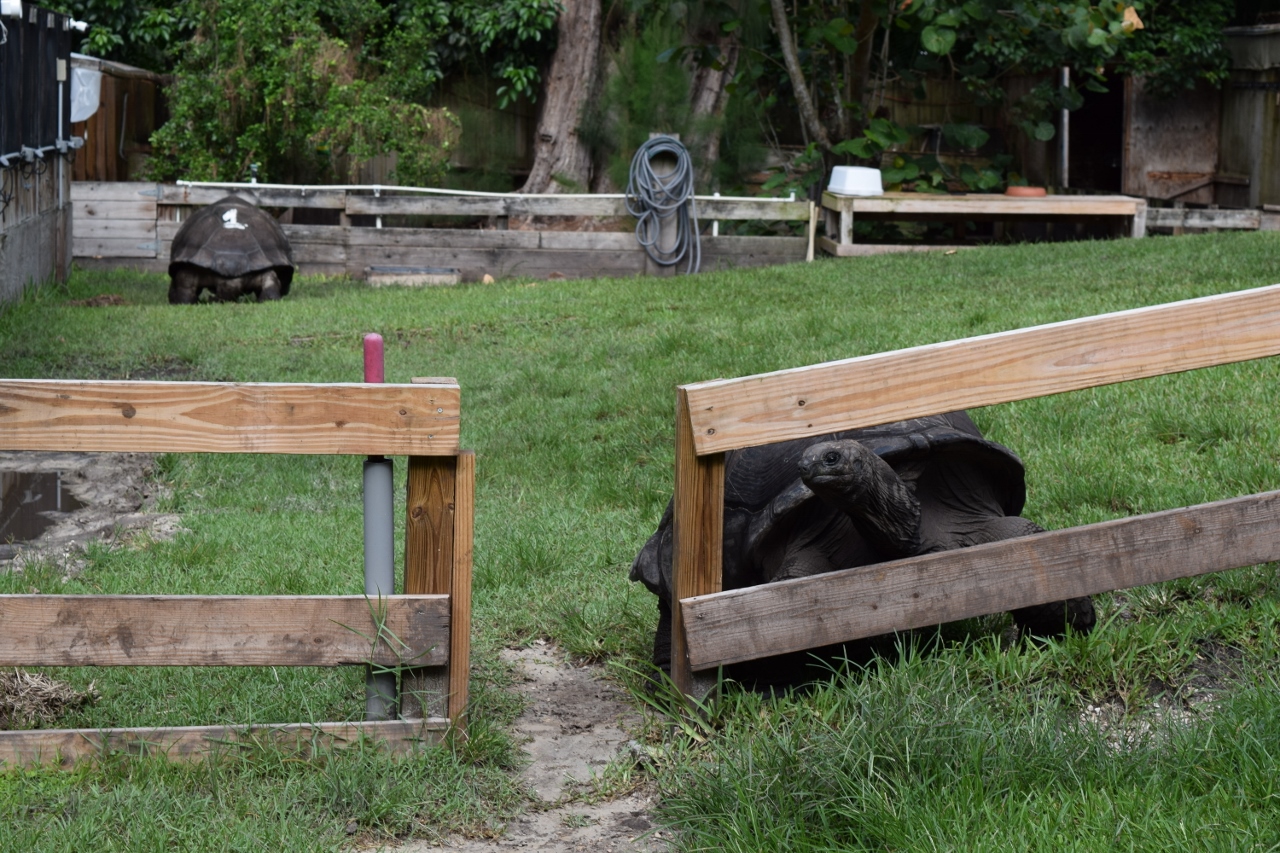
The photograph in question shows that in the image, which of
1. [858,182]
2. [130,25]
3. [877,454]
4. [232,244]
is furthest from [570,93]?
[877,454]

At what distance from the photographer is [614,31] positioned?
16.7 m

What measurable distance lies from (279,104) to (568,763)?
13238 mm

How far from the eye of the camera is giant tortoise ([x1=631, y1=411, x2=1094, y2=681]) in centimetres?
324

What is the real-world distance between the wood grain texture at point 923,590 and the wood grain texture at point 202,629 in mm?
697

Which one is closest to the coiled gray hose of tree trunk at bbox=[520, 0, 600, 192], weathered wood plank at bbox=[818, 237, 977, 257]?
weathered wood plank at bbox=[818, 237, 977, 257]

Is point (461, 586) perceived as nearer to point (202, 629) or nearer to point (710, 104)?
point (202, 629)

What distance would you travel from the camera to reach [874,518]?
3021 millimetres

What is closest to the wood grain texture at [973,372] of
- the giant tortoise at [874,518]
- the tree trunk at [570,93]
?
the giant tortoise at [874,518]

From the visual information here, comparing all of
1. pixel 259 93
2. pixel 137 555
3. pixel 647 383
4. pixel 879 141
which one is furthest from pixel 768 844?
pixel 259 93

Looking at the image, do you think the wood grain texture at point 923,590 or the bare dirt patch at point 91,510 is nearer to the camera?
the wood grain texture at point 923,590

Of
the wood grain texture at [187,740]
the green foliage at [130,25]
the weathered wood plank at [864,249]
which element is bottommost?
the wood grain texture at [187,740]

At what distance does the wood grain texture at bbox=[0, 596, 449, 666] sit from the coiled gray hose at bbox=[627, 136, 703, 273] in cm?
1053

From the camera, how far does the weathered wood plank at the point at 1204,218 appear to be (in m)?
13.2

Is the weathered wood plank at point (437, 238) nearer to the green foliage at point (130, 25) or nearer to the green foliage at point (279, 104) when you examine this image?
the green foliage at point (279, 104)
